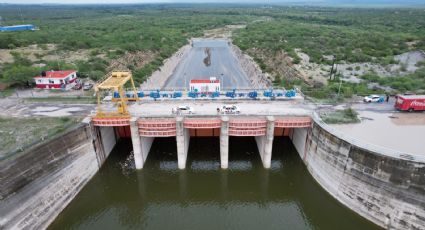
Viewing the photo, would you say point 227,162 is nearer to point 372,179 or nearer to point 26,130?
point 372,179

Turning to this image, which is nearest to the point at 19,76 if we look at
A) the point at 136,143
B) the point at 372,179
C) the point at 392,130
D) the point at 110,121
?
the point at 110,121

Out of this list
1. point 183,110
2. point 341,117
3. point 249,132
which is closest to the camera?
point 249,132

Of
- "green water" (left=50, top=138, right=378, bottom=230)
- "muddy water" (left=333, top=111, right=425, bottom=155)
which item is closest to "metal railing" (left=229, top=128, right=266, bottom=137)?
"green water" (left=50, top=138, right=378, bottom=230)

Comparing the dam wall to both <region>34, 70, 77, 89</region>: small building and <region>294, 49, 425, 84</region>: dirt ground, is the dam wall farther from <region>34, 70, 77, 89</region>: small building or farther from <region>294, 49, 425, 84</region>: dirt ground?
<region>34, 70, 77, 89</region>: small building

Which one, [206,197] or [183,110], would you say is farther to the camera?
[183,110]

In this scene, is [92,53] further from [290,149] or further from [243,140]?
[290,149]

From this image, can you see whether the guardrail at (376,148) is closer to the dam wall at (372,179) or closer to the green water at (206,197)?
the dam wall at (372,179)
